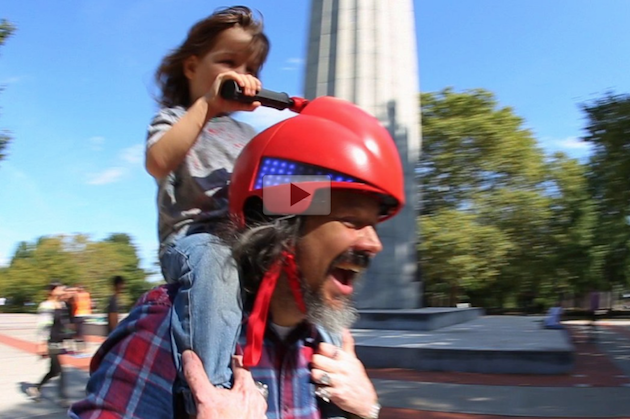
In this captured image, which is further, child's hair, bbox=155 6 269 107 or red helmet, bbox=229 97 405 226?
child's hair, bbox=155 6 269 107

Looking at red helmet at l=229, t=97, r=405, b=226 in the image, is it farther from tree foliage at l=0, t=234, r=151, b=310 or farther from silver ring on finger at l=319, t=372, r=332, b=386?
tree foliage at l=0, t=234, r=151, b=310

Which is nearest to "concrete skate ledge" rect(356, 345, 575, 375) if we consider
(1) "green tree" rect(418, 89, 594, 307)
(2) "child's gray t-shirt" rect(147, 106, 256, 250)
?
(2) "child's gray t-shirt" rect(147, 106, 256, 250)

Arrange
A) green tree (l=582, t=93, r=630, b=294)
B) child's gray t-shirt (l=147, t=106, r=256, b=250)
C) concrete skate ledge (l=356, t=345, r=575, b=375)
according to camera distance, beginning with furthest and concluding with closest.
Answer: green tree (l=582, t=93, r=630, b=294) < concrete skate ledge (l=356, t=345, r=575, b=375) < child's gray t-shirt (l=147, t=106, r=256, b=250)

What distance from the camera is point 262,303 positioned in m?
1.28

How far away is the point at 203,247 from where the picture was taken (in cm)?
129

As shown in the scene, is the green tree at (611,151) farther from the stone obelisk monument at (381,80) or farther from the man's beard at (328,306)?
the man's beard at (328,306)

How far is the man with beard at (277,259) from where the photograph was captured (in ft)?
4.01

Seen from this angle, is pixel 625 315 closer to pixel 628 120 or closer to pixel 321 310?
pixel 628 120

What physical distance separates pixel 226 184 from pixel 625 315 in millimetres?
33392

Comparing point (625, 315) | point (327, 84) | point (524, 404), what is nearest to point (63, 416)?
point (524, 404)
